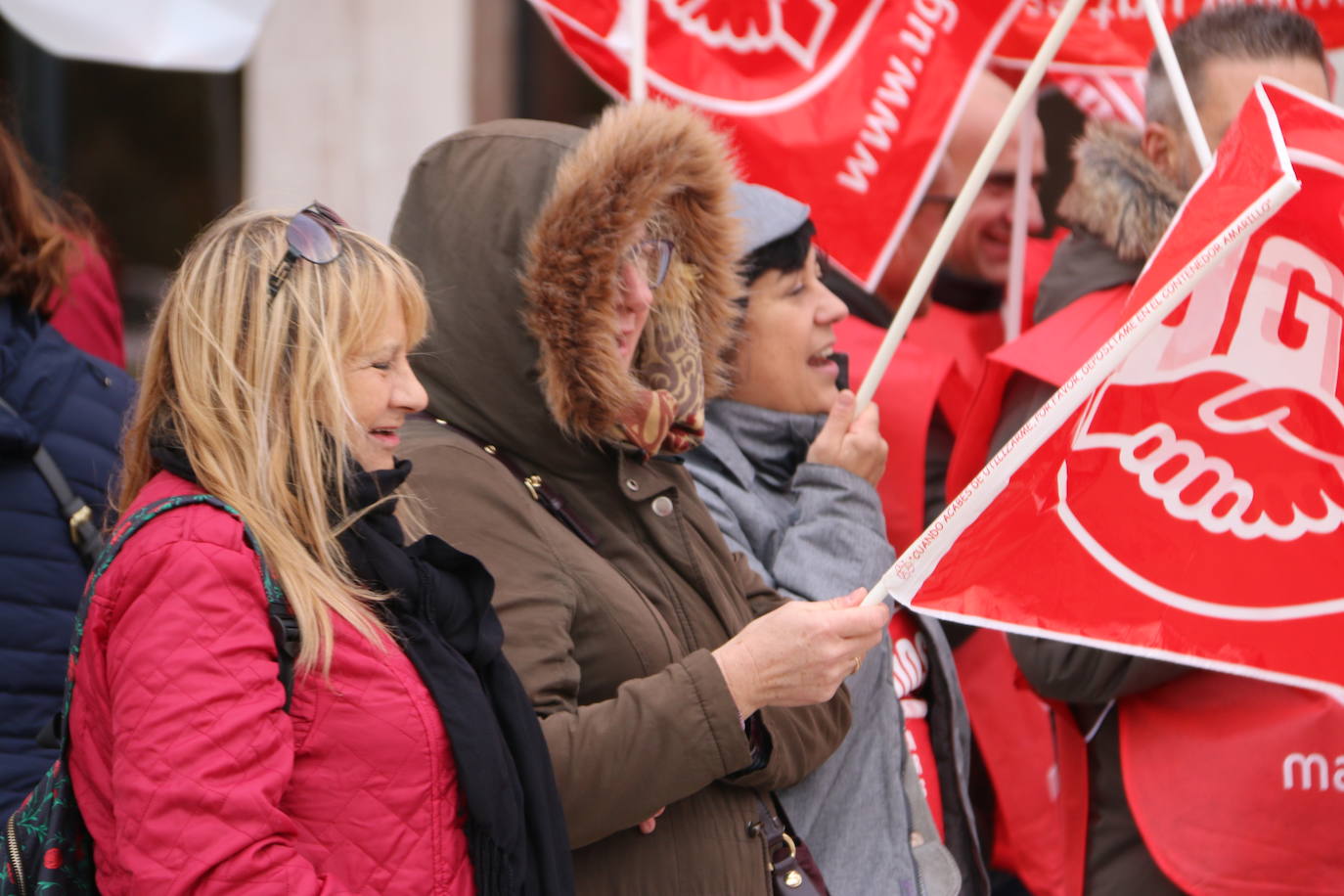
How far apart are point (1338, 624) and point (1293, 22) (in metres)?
1.32

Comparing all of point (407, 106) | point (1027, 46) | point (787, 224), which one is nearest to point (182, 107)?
point (407, 106)

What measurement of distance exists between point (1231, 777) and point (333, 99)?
179 inches

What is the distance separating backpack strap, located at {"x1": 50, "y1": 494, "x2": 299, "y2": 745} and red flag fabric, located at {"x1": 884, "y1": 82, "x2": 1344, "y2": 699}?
81 cm

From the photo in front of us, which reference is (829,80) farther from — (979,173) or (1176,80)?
(979,173)

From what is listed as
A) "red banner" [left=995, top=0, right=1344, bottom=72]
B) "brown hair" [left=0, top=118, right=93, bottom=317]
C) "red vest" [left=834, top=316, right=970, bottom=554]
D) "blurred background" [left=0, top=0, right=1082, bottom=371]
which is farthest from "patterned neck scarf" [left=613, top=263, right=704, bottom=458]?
"blurred background" [left=0, top=0, right=1082, bottom=371]

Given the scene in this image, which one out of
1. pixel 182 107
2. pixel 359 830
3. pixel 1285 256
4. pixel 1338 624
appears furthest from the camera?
pixel 182 107

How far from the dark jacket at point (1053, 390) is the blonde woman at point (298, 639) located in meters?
1.16

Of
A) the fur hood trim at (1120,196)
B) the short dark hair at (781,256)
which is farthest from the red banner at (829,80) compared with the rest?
the short dark hair at (781,256)

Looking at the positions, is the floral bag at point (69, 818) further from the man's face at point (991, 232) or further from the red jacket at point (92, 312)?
the man's face at point (991, 232)

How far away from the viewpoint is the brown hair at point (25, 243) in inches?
104

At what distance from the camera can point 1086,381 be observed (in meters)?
1.96

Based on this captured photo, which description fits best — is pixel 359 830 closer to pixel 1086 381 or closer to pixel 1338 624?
pixel 1086 381

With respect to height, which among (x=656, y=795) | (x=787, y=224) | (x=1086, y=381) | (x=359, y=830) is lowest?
(x=656, y=795)

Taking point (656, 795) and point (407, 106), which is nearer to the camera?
point (656, 795)
